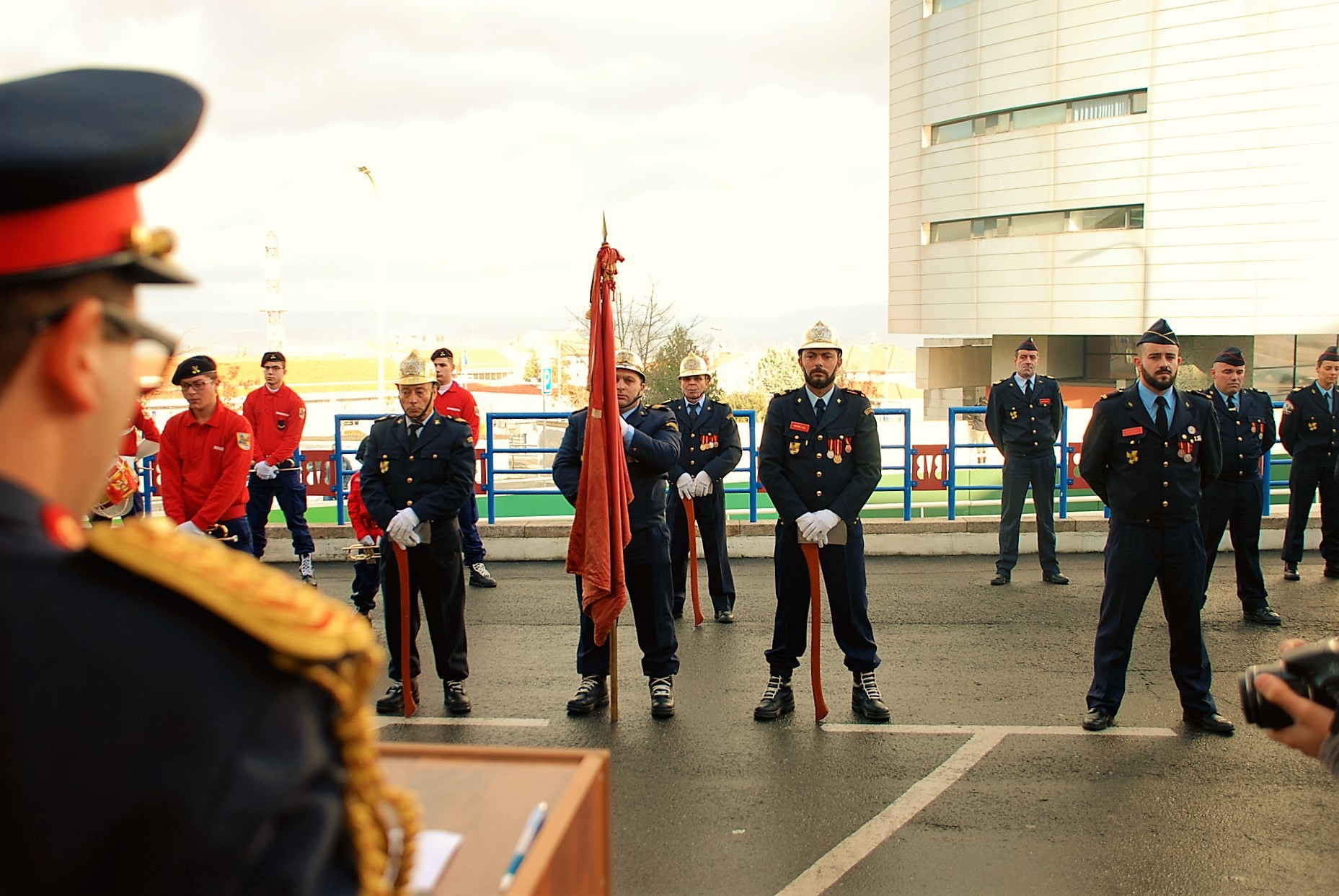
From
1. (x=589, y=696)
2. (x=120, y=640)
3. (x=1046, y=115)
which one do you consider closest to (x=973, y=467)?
(x=589, y=696)

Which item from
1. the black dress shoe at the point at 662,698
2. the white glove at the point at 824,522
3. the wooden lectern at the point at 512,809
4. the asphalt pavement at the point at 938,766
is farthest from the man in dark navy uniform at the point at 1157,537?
the wooden lectern at the point at 512,809

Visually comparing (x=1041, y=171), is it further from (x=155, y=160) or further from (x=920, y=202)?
(x=155, y=160)

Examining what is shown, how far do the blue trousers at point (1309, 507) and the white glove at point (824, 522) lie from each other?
679 cm

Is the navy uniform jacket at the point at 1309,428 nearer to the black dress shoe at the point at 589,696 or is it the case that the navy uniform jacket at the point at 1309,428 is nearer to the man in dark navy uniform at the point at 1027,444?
the man in dark navy uniform at the point at 1027,444

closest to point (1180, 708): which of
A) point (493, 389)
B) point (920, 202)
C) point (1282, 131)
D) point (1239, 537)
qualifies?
point (1239, 537)

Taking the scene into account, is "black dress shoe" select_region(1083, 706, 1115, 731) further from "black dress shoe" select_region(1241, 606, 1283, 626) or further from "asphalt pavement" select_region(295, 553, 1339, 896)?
"black dress shoe" select_region(1241, 606, 1283, 626)

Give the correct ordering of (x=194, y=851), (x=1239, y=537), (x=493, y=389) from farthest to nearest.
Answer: (x=493, y=389) < (x=1239, y=537) < (x=194, y=851)

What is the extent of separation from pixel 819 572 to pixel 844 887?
2586 mm

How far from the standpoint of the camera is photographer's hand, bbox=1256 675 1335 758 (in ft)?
7.60

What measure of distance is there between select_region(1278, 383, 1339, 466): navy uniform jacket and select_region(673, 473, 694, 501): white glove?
6.19m

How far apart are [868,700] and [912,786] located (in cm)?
111

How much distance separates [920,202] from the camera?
171 feet

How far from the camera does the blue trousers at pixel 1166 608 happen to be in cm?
628

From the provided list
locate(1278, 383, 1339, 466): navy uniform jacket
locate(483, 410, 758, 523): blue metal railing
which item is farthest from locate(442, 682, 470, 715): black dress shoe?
locate(1278, 383, 1339, 466): navy uniform jacket
